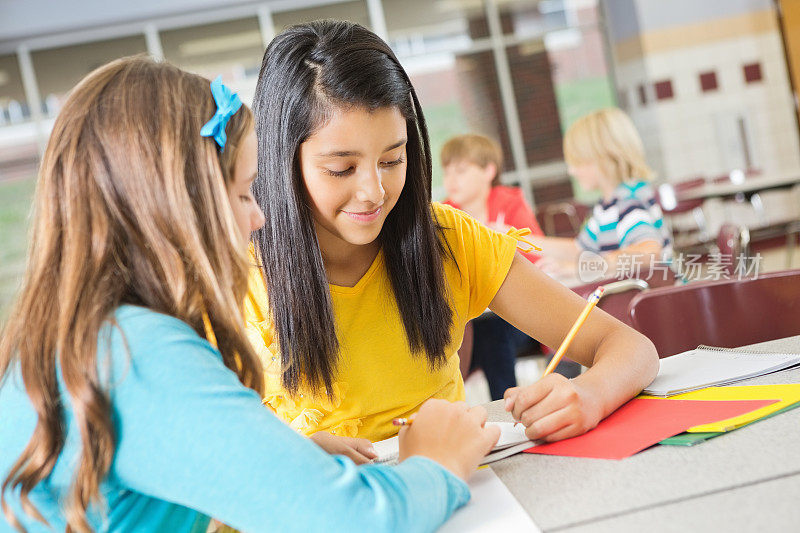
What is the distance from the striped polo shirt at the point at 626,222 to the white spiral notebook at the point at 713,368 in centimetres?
193

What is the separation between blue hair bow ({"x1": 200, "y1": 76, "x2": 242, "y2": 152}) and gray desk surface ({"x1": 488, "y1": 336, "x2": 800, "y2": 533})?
0.51 meters

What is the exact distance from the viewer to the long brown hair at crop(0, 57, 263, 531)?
0.78 meters

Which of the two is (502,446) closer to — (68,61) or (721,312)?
(721,312)

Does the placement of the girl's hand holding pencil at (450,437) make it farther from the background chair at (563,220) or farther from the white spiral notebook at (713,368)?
the background chair at (563,220)

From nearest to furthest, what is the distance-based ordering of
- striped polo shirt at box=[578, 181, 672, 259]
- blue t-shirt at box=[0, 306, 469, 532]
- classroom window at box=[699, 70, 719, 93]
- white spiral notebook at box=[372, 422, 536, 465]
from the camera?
blue t-shirt at box=[0, 306, 469, 532], white spiral notebook at box=[372, 422, 536, 465], striped polo shirt at box=[578, 181, 672, 259], classroom window at box=[699, 70, 719, 93]

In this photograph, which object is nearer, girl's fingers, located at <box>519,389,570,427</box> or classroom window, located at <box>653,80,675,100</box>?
girl's fingers, located at <box>519,389,570,427</box>

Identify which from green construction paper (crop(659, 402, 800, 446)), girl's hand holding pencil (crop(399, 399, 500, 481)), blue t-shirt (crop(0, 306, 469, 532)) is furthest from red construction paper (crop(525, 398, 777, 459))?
blue t-shirt (crop(0, 306, 469, 532))

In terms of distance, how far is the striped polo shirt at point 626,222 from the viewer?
336 cm

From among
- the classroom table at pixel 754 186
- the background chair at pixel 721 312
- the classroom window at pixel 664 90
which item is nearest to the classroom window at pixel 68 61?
the classroom window at pixel 664 90

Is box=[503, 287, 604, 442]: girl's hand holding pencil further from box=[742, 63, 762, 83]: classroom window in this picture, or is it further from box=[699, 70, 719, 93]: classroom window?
box=[742, 63, 762, 83]: classroom window

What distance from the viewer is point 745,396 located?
111cm

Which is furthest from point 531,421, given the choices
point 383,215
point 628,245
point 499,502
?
point 628,245

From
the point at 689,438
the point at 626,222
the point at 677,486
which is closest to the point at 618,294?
the point at 626,222

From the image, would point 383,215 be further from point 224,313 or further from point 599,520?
point 599,520
